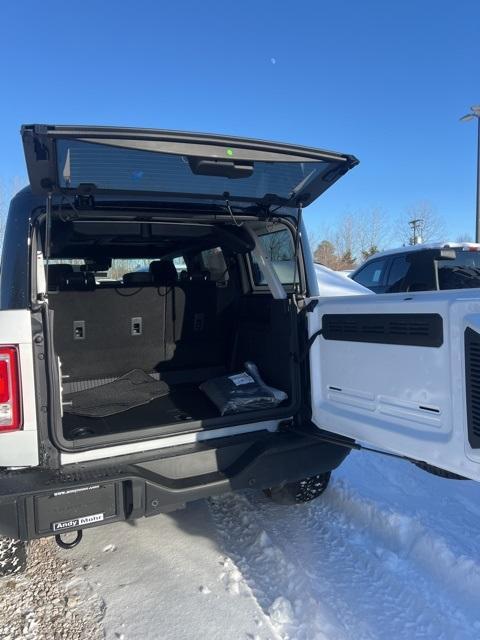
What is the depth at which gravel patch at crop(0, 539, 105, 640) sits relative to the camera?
2.39m

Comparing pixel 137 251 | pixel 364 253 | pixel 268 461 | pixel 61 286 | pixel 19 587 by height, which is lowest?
pixel 19 587

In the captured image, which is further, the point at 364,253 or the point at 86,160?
the point at 364,253

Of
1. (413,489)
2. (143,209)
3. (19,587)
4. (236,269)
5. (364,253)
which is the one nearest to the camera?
(19,587)

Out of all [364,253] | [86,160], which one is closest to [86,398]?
[86,160]

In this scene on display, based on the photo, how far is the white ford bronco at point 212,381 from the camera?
7.17 feet

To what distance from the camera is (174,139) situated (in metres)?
2.22

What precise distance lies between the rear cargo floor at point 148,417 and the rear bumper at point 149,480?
0.30m

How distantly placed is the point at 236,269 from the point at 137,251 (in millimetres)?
1032

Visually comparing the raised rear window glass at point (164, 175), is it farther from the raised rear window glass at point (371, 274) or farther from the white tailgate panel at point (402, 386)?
the raised rear window glass at point (371, 274)

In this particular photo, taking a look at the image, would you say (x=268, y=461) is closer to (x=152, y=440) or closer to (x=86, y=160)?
(x=152, y=440)

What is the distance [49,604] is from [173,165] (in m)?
2.35

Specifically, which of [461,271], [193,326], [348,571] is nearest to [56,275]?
[193,326]

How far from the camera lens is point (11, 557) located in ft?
9.04

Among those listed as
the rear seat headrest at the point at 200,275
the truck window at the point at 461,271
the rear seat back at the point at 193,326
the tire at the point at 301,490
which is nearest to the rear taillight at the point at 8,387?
the tire at the point at 301,490
